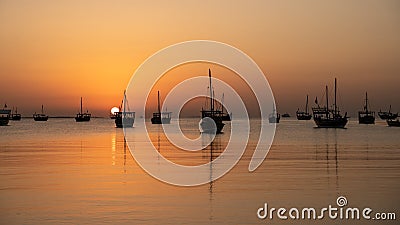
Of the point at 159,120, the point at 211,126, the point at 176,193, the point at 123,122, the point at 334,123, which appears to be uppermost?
the point at 159,120

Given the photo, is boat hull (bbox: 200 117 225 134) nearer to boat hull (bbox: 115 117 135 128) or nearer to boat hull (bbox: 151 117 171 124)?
boat hull (bbox: 115 117 135 128)

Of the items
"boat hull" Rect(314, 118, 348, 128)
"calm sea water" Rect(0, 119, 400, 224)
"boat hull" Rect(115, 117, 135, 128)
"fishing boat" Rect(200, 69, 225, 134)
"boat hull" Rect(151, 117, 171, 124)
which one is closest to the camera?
"calm sea water" Rect(0, 119, 400, 224)

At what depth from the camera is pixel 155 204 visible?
22.3m

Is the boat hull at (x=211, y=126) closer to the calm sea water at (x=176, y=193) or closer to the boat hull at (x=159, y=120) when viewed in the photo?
the calm sea water at (x=176, y=193)

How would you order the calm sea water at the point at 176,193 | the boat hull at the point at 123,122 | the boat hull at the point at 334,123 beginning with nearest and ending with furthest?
1. the calm sea water at the point at 176,193
2. the boat hull at the point at 334,123
3. the boat hull at the point at 123,122

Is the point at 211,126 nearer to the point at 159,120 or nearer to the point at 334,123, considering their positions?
the point at 334,123

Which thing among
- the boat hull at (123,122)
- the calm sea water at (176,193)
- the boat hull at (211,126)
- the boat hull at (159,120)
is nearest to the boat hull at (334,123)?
the boat hull at (211,126)

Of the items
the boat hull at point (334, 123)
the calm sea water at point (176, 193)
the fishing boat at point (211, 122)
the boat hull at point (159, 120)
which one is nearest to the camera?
the calm sea water at point (176, 193)

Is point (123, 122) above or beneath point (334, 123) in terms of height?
above

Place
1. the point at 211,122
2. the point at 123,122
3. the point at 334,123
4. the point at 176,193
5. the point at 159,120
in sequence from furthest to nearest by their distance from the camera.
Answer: the point at 159,120 < the point at 123,122 < the point at 334,123 < the point at 211,122 < the point at 176,193

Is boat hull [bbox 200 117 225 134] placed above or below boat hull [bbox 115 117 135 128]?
below

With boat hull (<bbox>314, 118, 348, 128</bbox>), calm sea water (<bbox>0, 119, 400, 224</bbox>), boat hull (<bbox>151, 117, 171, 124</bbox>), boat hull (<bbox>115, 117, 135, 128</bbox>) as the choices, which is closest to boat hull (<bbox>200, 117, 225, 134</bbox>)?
boat hull (<bbox>314, 118, 348, 128</bbox>)

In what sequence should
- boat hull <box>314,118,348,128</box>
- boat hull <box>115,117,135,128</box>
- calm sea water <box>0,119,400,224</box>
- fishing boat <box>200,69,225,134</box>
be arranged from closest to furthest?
calm sea water <box>0,119,400,224</box> < fishing boat <box>200,69,225,134</box> < boat hull <box>314,118,348,128</box> < boat hull <box>115,117,135,128</box>

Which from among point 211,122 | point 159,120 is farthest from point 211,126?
point 159,120
